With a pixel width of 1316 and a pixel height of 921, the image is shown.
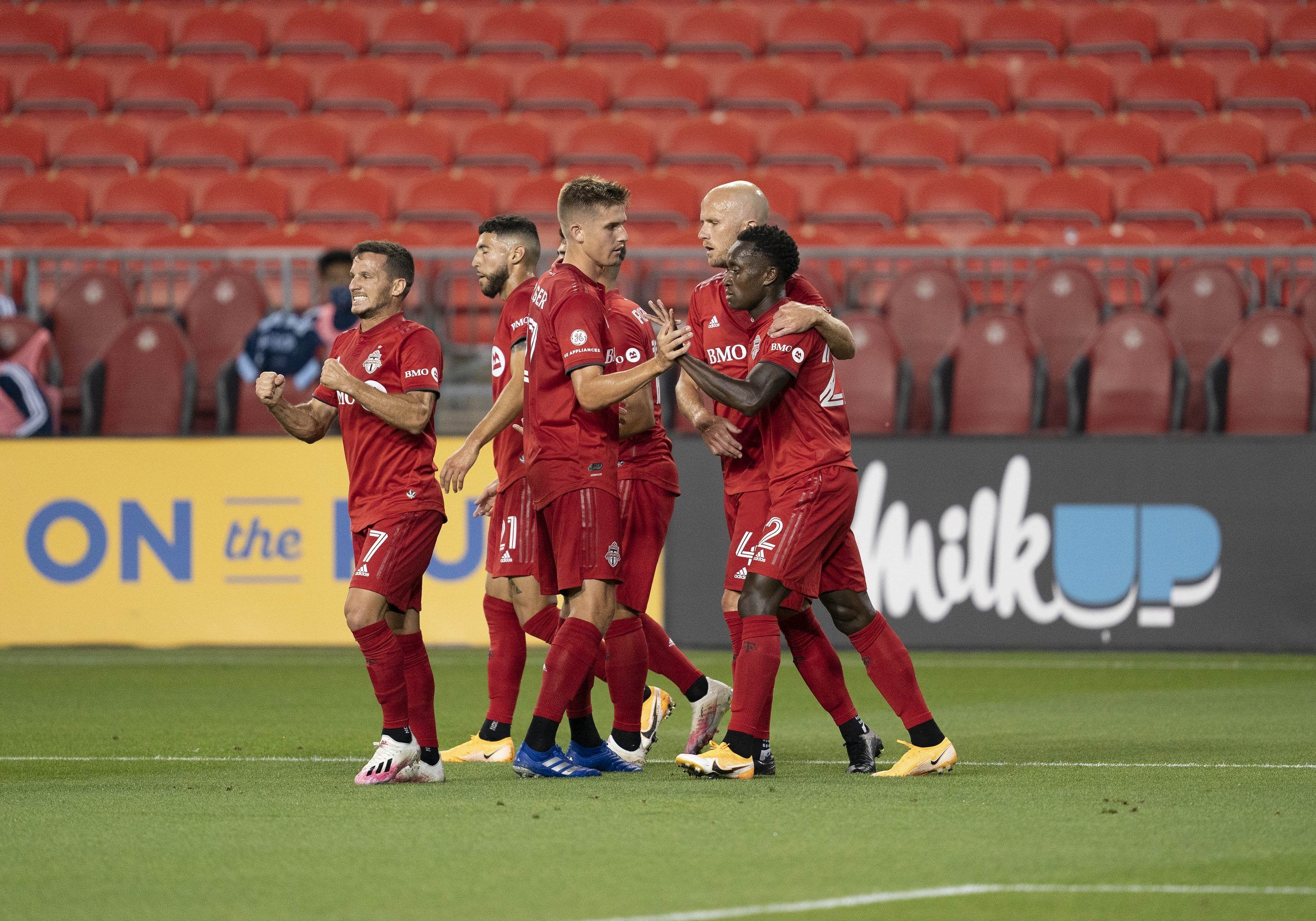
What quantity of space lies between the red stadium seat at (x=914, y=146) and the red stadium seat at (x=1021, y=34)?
5.51ft

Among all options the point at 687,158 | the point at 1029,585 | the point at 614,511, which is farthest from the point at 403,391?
the point at 687,158

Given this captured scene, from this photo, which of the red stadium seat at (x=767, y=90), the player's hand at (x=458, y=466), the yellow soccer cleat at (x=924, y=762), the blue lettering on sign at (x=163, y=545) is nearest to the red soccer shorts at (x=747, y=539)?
the yellow soccer cleat at (x=924, y=762)

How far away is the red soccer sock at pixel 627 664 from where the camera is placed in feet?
20.0

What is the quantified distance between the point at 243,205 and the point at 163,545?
4.56 meters

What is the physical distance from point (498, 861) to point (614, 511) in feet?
5.92

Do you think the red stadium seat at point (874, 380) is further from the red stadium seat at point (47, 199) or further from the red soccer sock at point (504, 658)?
the red stadium seat at point (47, 199)

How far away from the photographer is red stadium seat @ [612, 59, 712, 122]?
15.7 m

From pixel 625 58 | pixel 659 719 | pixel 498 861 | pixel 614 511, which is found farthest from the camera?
pixel 625 58

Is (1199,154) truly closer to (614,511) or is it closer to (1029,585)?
(1029,585)

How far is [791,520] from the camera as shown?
578cm

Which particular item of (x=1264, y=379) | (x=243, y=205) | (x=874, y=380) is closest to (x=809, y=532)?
(x=874, y=380)

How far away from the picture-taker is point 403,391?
5.92 m

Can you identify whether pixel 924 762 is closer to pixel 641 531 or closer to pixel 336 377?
pixel 641 531

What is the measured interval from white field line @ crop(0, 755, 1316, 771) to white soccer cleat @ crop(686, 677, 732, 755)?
304mm
